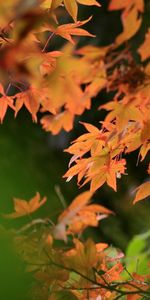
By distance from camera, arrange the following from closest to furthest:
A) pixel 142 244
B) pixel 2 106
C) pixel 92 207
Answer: pixel 92 207
pixel 2 106
pixel 142 244

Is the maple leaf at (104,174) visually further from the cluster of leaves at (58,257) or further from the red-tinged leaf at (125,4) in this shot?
the red-tinged leaf at (125,4)

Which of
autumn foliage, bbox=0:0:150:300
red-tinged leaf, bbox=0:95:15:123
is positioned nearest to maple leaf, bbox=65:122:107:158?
autumn foliage, bbox=0:0:150:300

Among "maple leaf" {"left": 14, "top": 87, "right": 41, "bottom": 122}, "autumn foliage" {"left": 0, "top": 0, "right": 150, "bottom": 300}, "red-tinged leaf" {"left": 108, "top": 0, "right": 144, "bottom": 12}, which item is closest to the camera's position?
"autumn foliage" {"left": 0, "top": 0, "right": 150, "bottom": 300}

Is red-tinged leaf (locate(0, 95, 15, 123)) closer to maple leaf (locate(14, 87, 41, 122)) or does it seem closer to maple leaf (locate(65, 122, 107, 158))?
maple leaf (locate(14, 87, 41, 122))

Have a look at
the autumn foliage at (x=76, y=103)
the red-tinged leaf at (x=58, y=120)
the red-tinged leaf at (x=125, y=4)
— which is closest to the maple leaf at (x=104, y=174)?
the autumn foliage at (x=76, y=103)

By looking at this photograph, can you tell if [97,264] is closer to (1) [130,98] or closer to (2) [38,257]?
(2) [38,257]

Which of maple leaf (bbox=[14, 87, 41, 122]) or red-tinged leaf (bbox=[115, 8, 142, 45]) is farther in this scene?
maple leaf (bbox=[14, 87, 41, 122])

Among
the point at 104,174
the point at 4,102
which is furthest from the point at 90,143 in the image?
the point at 4,102

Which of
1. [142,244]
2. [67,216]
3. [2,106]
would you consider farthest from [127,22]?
[142,244]

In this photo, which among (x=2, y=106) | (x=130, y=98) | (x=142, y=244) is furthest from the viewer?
(x=142, y=244)

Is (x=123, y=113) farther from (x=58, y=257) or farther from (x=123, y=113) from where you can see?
(x=58, y=257)

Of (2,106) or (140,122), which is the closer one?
(140,122)
